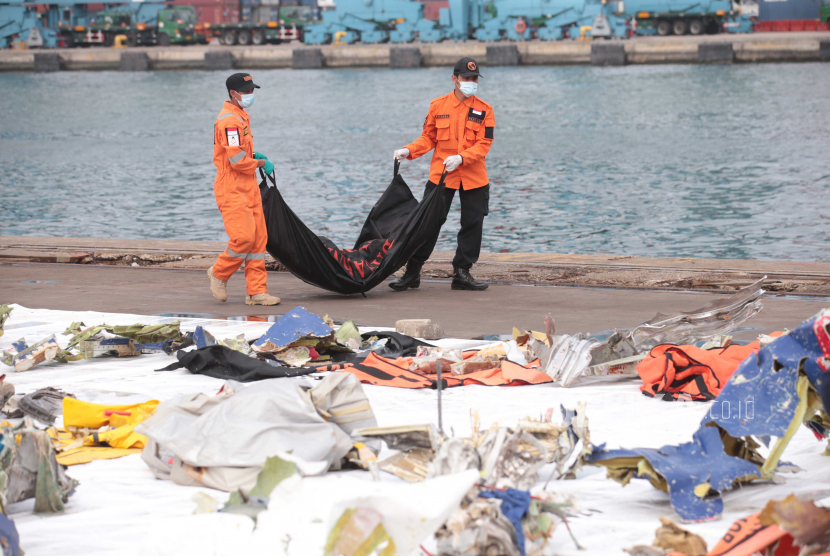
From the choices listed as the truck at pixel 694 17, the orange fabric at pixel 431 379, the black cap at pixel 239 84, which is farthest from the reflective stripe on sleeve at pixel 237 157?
the truck at pixel 694 17

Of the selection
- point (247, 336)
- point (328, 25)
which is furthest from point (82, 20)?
point (247, 336)

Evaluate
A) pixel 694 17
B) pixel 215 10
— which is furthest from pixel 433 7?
pixel 694 17

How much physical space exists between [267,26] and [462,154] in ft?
140

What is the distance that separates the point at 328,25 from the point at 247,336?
4239 cm

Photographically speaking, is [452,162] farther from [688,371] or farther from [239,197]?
[688,371]

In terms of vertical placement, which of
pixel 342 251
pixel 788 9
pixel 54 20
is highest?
pixel 54 20

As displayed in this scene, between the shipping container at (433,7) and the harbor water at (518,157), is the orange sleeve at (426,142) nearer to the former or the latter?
the harbor water at (518,157)

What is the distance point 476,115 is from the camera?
6.25m

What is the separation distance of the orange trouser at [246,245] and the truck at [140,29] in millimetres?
43877

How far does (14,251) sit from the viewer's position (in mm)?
7945

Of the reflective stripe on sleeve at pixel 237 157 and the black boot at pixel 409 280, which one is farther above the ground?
the reflective stripe on sleeve at pixel 237 157

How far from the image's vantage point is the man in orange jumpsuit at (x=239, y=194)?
564 centimetres

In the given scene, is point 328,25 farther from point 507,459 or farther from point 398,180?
point 507,459

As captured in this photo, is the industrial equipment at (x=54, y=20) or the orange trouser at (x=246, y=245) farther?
the industrial equipment at (x=54, y=20)
